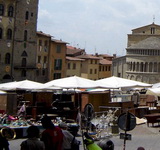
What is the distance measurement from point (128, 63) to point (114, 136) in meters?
63.8

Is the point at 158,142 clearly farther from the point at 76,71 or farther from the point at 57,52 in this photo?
the point at 76,71

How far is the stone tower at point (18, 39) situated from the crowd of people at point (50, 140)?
43.1 m

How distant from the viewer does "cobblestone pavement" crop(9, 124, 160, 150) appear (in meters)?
14.1

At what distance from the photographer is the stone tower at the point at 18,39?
167 feet

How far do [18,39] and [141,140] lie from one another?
39.6 metres

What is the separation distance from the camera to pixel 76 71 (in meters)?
75.9

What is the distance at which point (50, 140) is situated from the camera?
26.9ft

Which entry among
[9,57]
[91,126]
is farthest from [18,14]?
[91,126]

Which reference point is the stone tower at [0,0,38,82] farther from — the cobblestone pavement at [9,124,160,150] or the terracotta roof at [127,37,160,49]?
the cobblestone pavement at [9,124,160,150]

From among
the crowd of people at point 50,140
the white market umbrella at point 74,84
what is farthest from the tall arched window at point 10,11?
the crowd of people at point 50,140

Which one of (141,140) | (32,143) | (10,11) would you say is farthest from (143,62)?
(32,143)

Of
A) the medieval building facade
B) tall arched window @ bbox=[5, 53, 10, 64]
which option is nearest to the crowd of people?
tall arched window @ bbox=[5, 53, 10, 64]

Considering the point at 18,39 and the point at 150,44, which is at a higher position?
the point at 150,44

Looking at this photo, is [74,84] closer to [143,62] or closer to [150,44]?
[143,62]
